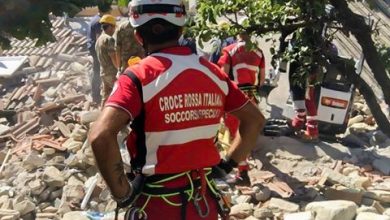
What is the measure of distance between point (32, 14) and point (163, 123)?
807mm

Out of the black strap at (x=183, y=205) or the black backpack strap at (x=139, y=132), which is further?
the black strap at (x=183, y=205)

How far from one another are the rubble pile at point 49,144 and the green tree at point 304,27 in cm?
193

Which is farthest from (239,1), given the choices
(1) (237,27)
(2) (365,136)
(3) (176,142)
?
(2) (365,136)

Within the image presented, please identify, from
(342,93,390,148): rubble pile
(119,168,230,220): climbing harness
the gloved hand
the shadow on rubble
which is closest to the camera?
(119,168,230,220): climbing harness

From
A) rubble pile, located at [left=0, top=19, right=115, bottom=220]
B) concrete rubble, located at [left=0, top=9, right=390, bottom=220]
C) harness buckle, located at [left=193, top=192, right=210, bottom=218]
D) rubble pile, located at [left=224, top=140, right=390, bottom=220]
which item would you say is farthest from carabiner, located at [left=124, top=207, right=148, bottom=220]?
rubble pile, located at [left=224, top=140, right=390, bottom=220]

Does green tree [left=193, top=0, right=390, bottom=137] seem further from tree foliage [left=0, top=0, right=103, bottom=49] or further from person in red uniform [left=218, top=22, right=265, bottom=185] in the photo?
person in red uniform [left=218, top=22, right=265, bottom=185]

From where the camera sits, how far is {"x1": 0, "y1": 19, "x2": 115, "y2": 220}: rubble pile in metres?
7.62

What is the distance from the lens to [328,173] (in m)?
8.03

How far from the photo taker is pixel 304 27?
3.57 metres

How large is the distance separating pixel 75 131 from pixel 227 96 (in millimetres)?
6021

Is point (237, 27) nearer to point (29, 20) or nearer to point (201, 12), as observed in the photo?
point (201, 12)

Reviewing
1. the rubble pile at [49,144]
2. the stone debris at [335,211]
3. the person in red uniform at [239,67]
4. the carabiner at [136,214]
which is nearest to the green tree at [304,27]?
the carabiner at [136,214]

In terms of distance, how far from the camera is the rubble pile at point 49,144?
7625mm

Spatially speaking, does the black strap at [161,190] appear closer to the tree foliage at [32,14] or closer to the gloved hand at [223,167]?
the gloved hand at [223,167]
